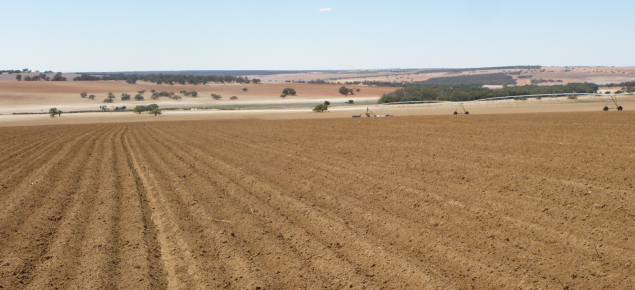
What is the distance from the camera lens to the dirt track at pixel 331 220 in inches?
214

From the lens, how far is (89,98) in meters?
93.8

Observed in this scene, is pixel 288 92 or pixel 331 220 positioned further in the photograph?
pixel 288 92

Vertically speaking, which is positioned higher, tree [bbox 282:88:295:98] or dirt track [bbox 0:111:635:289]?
tree [bbox 282:88:295:98]

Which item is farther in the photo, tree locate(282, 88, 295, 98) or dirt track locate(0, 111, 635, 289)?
tree locate(282, 88, 295, 98)

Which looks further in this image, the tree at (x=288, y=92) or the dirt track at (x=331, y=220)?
the tree at (x=288, y=92)

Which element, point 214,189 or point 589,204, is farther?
point 214,189

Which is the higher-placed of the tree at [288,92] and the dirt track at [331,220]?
the tree at [288,92]

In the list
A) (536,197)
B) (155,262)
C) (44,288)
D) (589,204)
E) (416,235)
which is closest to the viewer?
(44,288)

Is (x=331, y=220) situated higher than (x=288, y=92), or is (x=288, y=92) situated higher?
(x=288, y=92)

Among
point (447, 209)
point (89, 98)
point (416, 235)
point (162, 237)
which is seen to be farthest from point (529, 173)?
point (89, 98)

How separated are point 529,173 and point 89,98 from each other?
98.3m

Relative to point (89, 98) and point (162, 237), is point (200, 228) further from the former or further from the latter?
point (89, 98)

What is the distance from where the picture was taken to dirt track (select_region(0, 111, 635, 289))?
5.43m

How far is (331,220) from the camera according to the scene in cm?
747
